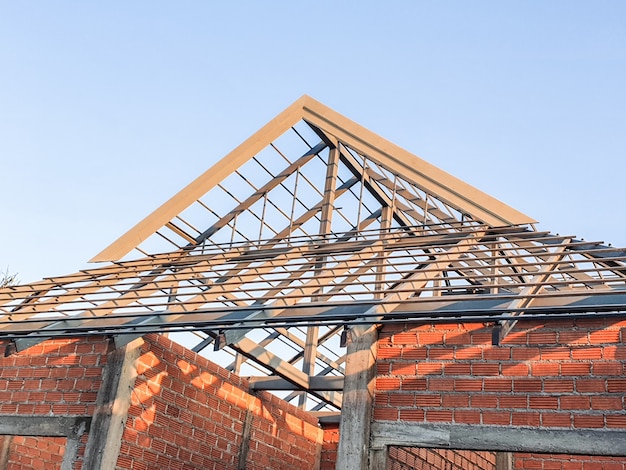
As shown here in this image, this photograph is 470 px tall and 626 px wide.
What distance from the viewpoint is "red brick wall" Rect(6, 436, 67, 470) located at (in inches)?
448

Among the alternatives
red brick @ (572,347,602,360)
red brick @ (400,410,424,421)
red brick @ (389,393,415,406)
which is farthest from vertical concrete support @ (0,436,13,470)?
red brick @ (572,347,602,360)

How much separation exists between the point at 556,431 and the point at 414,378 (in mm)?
1466

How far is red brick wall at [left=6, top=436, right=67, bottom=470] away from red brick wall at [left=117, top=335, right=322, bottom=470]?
2.58 metres

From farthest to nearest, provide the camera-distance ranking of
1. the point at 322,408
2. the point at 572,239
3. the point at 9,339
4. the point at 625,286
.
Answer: the point at 322,408 < the point at 9,339 < the point at 572,239 < the point at 625,286

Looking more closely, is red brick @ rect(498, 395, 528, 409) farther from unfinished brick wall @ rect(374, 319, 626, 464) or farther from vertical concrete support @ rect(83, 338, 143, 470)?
vertical concrete support @ rect(83, 338, 143, 470)

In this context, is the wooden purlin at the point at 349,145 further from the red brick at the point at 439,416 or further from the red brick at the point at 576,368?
the red brick at the point at 439,416

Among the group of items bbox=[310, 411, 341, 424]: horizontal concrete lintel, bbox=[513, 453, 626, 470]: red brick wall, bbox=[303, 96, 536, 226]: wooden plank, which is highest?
bbox=[303, 96, 536, 226]: wooden plank

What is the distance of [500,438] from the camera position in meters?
7.56

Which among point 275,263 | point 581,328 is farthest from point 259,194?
point 581,328

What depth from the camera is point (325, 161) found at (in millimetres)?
12586

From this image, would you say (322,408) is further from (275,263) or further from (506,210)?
(506,210)

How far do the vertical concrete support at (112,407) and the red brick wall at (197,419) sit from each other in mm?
130

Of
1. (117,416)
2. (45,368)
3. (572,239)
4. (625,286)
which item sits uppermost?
(572,239)

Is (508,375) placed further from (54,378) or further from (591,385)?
(54,378)
